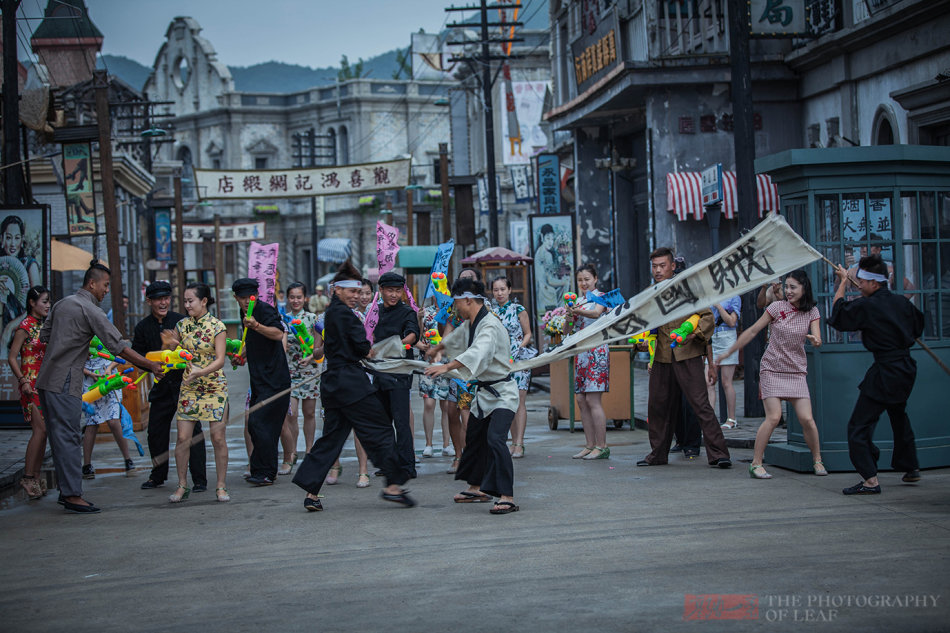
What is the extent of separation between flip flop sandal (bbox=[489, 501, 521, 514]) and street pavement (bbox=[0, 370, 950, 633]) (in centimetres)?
13

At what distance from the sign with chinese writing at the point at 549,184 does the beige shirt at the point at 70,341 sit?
20.0 meters

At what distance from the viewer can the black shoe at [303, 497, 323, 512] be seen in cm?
801

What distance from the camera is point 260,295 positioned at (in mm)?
9922

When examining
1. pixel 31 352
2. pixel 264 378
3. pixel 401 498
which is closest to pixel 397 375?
pixel 264 378

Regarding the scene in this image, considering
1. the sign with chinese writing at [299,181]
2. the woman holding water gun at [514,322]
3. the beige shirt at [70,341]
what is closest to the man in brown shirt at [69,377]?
the beige shirt at [70,341]

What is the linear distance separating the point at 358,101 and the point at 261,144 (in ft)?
25.6

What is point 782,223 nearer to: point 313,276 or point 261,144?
point 313,276

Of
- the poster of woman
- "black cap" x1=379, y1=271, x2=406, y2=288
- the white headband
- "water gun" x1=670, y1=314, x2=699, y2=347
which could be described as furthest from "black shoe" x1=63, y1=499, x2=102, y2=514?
the poster of woman

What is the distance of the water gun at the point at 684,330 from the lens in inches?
367

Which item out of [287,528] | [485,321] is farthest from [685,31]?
[287,528]

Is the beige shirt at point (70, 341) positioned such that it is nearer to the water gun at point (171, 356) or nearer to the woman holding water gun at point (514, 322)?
the water gun at point (171, 356)

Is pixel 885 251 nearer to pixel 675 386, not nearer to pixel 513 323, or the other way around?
pixel 675 386

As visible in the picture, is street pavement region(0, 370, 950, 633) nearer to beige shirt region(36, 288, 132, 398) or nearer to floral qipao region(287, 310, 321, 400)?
beige shirt region(36, 288, 132, 398)

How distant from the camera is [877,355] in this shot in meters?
7.85
